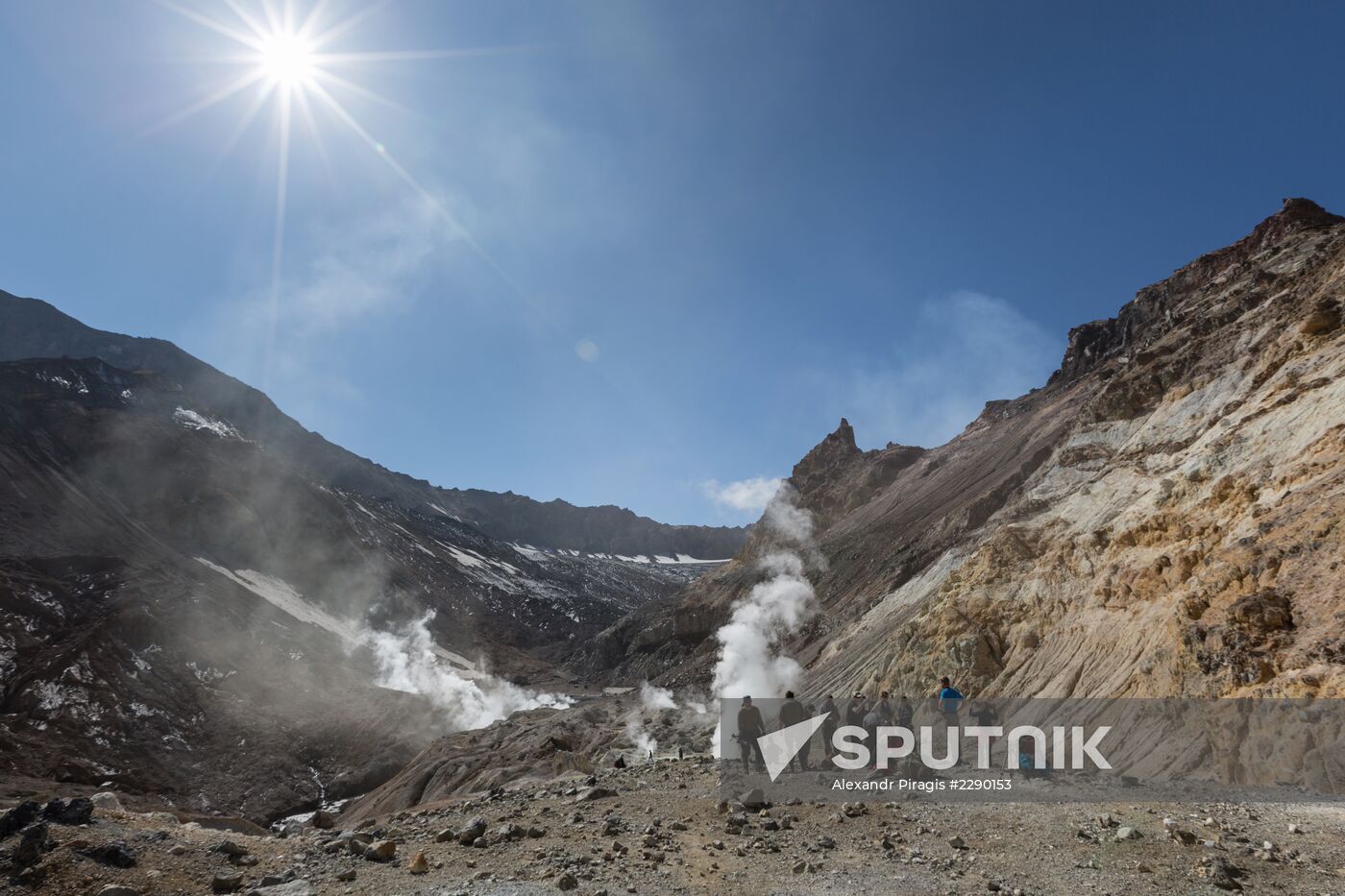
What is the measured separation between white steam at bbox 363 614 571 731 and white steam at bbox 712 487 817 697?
14796mm

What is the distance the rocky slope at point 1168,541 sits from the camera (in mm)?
13141

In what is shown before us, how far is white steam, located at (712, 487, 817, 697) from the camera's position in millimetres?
33969

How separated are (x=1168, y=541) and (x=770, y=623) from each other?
1231 inches

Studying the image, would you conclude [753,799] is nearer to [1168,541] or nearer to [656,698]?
[1168,541]

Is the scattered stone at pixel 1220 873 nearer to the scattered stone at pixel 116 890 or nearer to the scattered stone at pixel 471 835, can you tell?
the scattered stone at pixel 471 835

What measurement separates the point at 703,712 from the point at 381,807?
15128 millimetres

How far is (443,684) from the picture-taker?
6056 cm

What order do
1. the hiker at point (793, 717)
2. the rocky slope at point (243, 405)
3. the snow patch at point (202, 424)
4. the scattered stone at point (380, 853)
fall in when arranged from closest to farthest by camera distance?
the scattered stone at point (380, 853) < the hiker at point (793, 717) < the snow patch at point (202, 424) < the rocky slope at point (243, 405)

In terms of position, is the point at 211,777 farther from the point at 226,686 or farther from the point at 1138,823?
the point at 1138,823

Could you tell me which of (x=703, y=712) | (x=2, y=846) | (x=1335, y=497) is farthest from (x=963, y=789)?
(x=703, y=712)

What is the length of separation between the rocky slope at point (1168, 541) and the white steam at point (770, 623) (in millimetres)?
2028

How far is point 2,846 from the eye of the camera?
6156 mm

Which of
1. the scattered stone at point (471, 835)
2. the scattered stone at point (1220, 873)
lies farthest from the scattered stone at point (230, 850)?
the scattered stone at point (1220, 873)

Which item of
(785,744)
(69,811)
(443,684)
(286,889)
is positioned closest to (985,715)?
(785,744)
